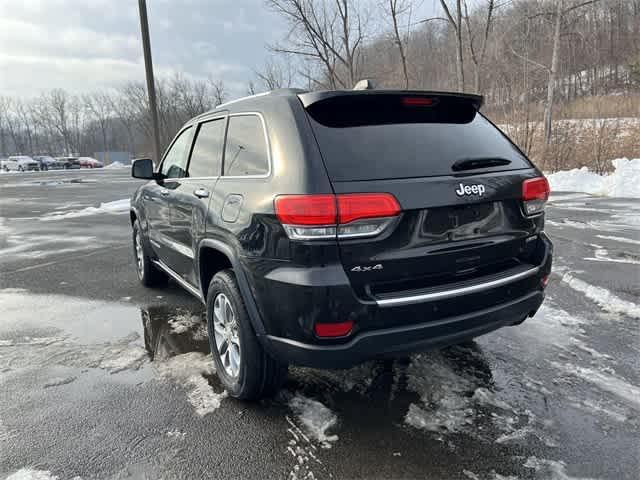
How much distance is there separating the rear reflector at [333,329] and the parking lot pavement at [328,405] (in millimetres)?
676

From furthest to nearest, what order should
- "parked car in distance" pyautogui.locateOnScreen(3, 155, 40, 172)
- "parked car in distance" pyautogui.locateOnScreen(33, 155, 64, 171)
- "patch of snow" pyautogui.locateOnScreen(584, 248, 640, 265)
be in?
"parked car in distance" pyautogui.locateOnScreen(33, 155, 64, 171) → "parked car in distance" pyautogui.locateOnScreen(3, 155, 40, 172) → "patch of snow" pyautogui.locateOnScreen(584, 248, 640, 265)

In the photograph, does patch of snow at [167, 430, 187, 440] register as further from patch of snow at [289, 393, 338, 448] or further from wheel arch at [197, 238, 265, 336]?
wheel arch at [197, 238, 265, 336]

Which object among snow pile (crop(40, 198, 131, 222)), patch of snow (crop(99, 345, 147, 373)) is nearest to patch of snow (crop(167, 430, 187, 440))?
patch of snow (crop(99, 345, 147, 373))

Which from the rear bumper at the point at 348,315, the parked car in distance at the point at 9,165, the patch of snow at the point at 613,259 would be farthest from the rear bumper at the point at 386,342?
the parked car in distance at the point at 9,165

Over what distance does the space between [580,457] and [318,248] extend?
1699mm

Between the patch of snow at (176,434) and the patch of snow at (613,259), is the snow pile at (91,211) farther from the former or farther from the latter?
the patch of snow at (613,259)

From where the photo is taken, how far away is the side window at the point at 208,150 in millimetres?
3223

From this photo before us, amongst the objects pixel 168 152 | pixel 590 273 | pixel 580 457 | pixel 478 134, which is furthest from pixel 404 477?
pixel 590 273

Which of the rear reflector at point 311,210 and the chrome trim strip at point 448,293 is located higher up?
the rear reflector at point 311,210

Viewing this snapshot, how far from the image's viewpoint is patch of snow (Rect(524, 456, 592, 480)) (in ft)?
6.81

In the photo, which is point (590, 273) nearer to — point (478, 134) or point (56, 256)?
point (478, 134)

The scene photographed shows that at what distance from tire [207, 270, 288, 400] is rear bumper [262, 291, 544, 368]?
→ 0.19m

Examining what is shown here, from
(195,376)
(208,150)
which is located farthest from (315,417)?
(208,150)

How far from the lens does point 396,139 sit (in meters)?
2.45
